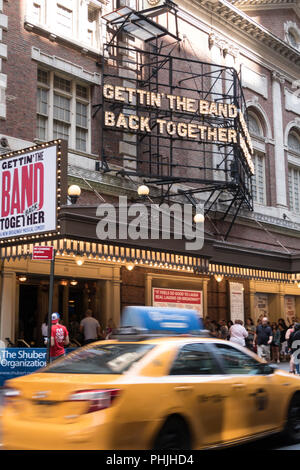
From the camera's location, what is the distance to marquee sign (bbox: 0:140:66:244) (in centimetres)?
1402

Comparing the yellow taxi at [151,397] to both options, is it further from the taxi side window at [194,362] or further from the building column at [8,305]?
the building column at [8,305]

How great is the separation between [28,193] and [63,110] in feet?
21.6

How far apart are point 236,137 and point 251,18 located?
9302mm

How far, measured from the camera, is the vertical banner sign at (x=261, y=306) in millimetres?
27250

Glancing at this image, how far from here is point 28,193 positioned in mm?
14500

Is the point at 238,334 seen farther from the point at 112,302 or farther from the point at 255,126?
the point at 255,126

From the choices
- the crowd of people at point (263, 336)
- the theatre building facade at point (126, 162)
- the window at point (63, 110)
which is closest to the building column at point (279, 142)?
the theatre building facade at point (126, 162)

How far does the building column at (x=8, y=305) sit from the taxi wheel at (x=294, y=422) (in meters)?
10.4

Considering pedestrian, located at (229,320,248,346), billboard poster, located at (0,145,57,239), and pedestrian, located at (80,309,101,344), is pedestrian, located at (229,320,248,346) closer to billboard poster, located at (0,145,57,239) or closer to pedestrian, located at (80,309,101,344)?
pedestrian, located at (80,309,101,344)

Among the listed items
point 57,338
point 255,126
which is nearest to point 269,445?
point 57,338

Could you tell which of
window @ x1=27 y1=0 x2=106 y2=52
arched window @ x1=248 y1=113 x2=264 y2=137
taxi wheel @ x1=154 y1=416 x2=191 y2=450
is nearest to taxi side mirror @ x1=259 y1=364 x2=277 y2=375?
taxi wheel @ x1=154 y1=416 x2=191 y2=450

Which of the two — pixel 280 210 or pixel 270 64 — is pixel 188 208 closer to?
pixel 280 210

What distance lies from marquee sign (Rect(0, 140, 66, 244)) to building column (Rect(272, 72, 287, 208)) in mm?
17464
